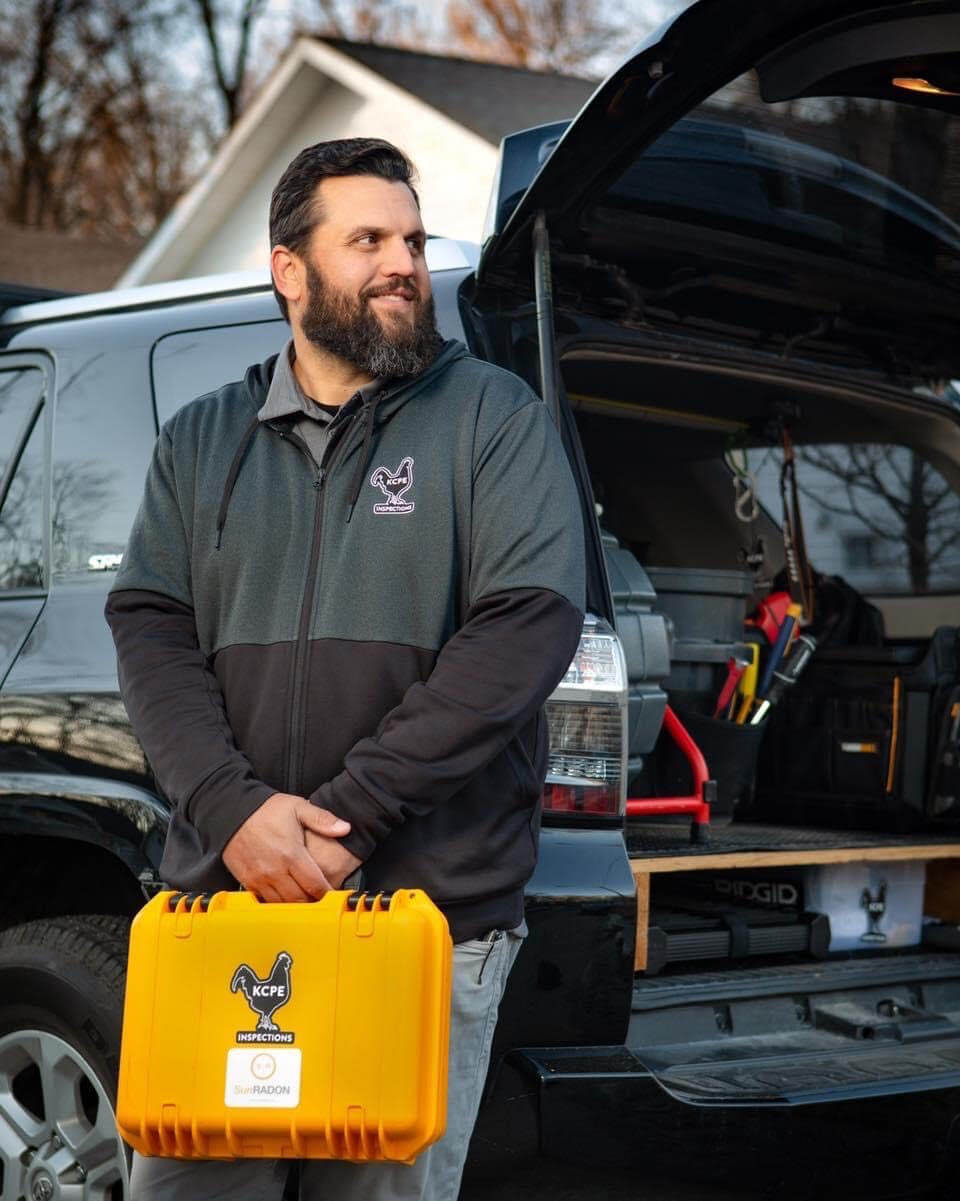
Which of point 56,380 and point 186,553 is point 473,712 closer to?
point 186,553

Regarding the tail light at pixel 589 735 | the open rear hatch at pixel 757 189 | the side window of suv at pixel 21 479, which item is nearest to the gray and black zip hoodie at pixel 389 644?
the tail light at pixel 589 735

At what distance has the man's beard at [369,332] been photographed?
247cm

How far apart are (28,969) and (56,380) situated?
124 cm

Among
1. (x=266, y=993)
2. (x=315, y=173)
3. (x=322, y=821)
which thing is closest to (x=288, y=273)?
(x=315, y=173)

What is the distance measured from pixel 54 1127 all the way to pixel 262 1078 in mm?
1091

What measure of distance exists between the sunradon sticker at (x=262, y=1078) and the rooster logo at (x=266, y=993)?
0.02 m

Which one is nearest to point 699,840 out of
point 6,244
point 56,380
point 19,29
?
point 56,380

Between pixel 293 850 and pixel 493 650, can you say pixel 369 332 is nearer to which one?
pixel 493 650

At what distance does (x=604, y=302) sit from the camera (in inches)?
135

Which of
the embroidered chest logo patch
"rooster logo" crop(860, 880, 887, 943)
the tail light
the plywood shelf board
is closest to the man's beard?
the embroidered chest logo patch

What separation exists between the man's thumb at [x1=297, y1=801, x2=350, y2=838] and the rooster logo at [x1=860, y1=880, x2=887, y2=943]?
194cm

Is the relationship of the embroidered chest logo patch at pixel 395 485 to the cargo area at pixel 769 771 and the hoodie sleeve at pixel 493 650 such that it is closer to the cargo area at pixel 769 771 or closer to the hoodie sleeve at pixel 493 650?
the hoodie sleeve at pixel 493 650

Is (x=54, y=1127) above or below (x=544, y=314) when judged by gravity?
below

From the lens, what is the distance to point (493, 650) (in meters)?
2.29
